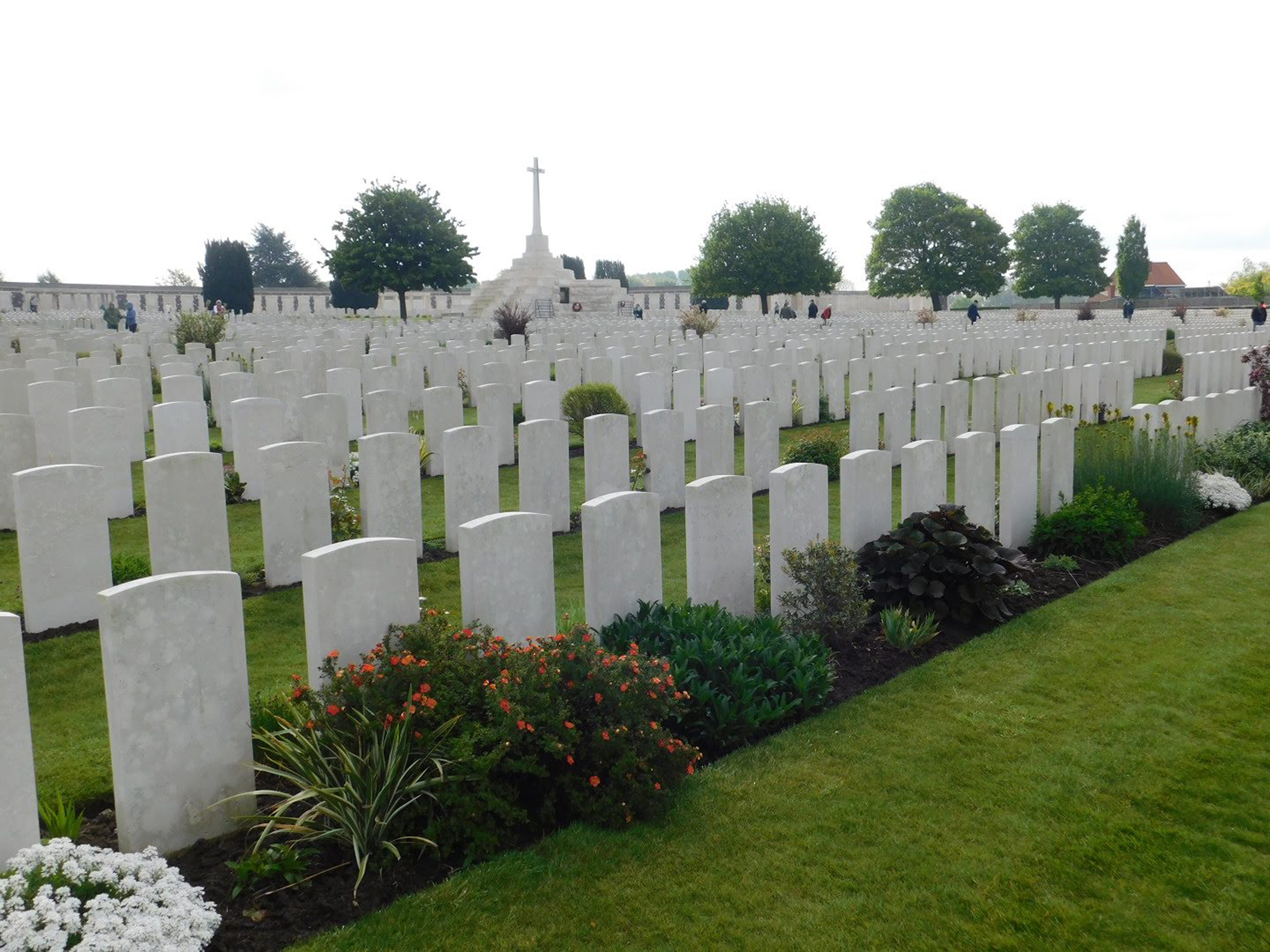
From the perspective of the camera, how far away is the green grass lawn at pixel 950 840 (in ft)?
9.79

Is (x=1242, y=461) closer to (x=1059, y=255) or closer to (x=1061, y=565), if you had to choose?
(x=1061, y=565)

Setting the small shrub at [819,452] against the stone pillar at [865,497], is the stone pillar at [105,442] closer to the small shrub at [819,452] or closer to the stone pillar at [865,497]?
the stone pillar at [865,497]

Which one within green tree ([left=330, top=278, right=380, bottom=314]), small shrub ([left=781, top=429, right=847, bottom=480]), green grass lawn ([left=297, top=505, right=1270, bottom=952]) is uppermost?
green tree ([left=330, top=278, right=380, bottom=314])

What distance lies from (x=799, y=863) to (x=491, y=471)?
12.8ft

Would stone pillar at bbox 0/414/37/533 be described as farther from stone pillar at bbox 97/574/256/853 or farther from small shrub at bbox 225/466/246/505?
stone pillar at bbox 97/574/256/853

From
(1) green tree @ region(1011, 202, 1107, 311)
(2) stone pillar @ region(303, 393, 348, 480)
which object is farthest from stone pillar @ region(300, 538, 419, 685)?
(1) green tree @ region(1011, 202, 1107, 311)

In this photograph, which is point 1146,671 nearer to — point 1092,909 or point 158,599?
point 1092,909

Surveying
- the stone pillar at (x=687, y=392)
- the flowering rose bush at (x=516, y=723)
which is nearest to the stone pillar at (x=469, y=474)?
the flowering rose bush at (x=516, y=723)

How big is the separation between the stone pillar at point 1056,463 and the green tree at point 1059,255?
6544 cm

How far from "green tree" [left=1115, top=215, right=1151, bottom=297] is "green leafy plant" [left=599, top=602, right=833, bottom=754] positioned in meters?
78.1

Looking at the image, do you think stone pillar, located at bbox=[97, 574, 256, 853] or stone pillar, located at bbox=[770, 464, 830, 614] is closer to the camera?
stone pillar, located at bbox=[97, 574, 256, 853]

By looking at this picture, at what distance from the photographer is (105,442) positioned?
7086 millimetres

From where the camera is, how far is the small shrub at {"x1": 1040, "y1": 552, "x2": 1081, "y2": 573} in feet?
21.1

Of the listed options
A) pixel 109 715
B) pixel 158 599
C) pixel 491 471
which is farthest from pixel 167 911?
pixel 491 471
